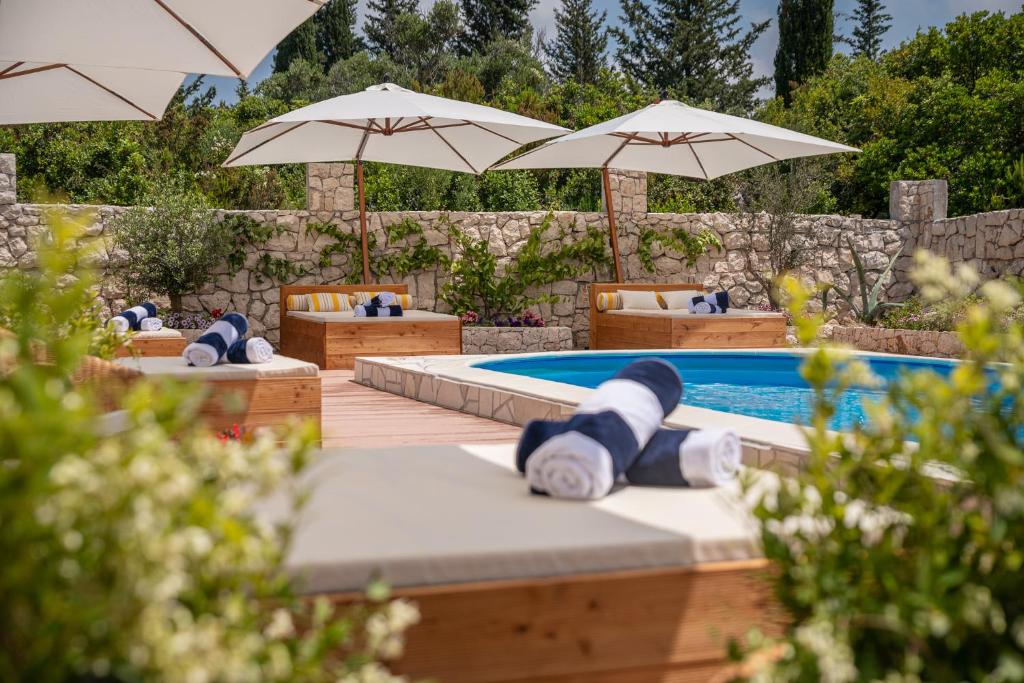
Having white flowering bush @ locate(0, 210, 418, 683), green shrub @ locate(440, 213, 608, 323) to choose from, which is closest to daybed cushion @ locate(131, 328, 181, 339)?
green shrub @ locate(440, 213, 608, 323)

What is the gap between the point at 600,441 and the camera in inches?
101

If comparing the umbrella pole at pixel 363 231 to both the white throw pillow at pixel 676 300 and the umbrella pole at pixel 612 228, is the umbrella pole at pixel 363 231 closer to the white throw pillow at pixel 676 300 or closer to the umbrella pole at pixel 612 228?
the umbrella pole at pixel 612 228

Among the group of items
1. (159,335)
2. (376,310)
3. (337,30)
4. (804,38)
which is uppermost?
(337,30)

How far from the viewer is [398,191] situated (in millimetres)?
16547

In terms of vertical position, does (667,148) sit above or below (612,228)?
above

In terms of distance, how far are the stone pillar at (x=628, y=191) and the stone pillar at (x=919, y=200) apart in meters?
3.69

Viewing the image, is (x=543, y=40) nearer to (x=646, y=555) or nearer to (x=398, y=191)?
(x=398, y=191)

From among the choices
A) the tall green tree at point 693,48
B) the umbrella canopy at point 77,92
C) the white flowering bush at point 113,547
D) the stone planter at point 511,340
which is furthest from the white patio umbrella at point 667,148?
the tall green tree at point 693,48

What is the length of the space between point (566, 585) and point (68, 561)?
101 cm

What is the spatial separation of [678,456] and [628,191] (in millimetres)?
11338

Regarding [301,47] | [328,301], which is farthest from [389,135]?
[301,47]

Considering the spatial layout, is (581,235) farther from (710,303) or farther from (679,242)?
(710,303)

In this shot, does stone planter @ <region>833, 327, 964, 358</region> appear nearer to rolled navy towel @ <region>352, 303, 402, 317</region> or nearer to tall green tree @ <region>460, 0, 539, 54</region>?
rolled navy towel @ <region>352, 303, 402, 317</region>

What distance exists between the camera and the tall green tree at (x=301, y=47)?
29.4 meters
